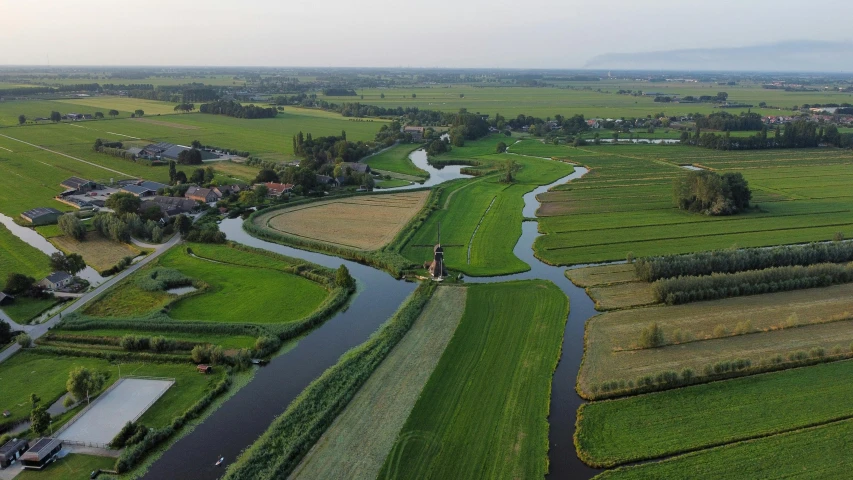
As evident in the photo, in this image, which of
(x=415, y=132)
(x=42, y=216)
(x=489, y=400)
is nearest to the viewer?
(x=489, y=400)

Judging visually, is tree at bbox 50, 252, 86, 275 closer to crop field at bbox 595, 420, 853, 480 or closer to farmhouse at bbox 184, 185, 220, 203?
farmhouse at bbox 184, 185, 220, 203

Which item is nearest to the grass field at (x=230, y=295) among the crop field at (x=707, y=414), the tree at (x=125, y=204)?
the tree at (x=125, y=204)

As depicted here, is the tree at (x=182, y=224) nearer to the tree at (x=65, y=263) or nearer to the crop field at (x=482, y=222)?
the tree at (x=65, y=263)

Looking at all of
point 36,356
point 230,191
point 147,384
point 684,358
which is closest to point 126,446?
point 147,384

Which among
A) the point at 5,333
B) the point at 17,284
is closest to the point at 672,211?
the point at 5,333

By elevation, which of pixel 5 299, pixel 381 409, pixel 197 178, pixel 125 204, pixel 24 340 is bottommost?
pixel 381 409

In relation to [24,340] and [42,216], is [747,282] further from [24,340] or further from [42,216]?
[42,216]

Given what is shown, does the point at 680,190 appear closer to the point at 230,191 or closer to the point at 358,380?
the point at 358,380
